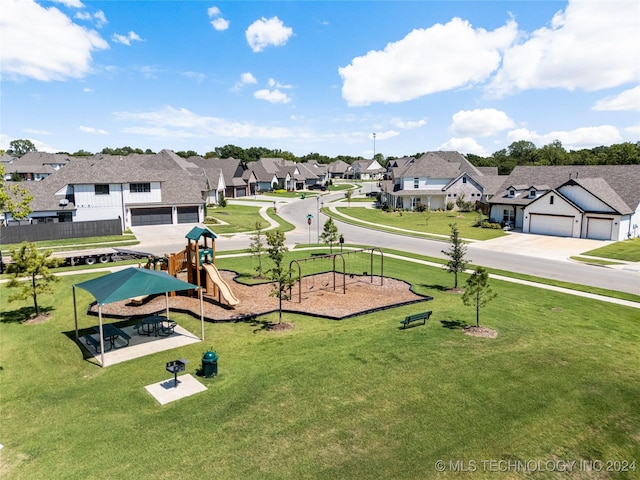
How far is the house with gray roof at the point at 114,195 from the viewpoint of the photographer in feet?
152

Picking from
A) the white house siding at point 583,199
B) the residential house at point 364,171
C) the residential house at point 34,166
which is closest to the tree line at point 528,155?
the residential house at point 364,171

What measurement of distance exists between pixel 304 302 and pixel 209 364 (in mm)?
9154

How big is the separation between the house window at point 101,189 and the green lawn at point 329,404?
3230 cm

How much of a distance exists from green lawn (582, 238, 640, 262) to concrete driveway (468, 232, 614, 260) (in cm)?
90

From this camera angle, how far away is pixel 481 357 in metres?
15.4

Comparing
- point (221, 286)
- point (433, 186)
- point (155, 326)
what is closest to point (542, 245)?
point (433, 186)

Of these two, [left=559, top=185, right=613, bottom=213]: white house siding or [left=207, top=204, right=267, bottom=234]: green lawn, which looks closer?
[left=559, top=185, right=613, bottom=213]: white house siding

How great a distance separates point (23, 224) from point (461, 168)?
223ft

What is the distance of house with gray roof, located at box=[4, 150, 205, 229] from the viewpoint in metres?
46.3

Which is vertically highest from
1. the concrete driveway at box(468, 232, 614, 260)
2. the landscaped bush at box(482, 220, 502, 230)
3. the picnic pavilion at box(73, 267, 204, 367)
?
the picnic pavilion at box(73, 267, 204, 367)

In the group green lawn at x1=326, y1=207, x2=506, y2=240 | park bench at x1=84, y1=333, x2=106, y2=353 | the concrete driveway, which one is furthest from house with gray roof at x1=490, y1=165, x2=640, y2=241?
park bench at x1=84, y1=333, x2=106, y2=353

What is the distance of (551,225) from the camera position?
48.1 meters

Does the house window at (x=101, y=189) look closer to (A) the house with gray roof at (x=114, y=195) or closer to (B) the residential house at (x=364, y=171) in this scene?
(A) the house with gray roof at (x=114, y=195)

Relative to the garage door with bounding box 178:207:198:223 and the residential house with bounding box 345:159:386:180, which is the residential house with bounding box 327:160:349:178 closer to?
the residential house with bounding box 345:159:386:180
